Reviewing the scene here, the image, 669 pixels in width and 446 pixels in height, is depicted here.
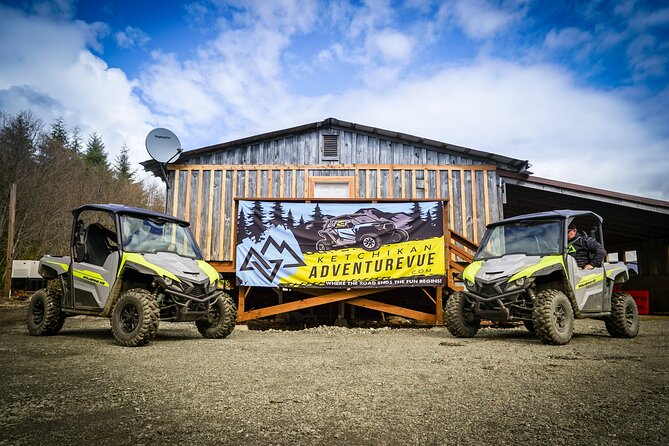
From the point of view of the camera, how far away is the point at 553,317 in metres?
6.66

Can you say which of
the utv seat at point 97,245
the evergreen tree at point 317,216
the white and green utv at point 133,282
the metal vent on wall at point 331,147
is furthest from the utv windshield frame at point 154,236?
the metal vent on wall at point 331,147

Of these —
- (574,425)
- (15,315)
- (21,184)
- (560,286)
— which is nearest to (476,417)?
(574,425)

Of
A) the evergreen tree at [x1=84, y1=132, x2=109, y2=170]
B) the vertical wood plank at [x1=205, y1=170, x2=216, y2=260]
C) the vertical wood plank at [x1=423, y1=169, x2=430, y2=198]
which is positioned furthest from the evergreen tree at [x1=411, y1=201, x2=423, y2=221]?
the evergreen tree at [x1=84, y1=132, x2=109, y2=170]

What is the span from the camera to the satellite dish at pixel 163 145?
11820mm

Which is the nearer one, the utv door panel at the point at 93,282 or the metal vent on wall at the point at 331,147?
the utv door panel at the point at 93,282

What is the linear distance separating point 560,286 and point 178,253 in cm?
645

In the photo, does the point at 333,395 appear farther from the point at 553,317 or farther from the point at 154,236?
the point at 154,236

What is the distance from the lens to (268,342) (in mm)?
7195

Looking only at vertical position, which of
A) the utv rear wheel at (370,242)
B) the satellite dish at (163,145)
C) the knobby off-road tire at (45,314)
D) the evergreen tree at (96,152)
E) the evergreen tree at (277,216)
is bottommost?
the knobby off-road tire at (45,314)

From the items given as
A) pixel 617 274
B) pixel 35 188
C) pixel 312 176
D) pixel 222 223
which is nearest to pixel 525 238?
pixel 617 274

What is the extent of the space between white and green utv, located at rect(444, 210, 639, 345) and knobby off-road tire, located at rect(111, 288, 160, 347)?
484 cm

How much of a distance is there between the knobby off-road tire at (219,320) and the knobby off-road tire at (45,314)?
239 centimetres

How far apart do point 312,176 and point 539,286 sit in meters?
6.86

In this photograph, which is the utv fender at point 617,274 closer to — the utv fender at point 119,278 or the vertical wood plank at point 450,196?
the vertical wood plank at point 450,196
